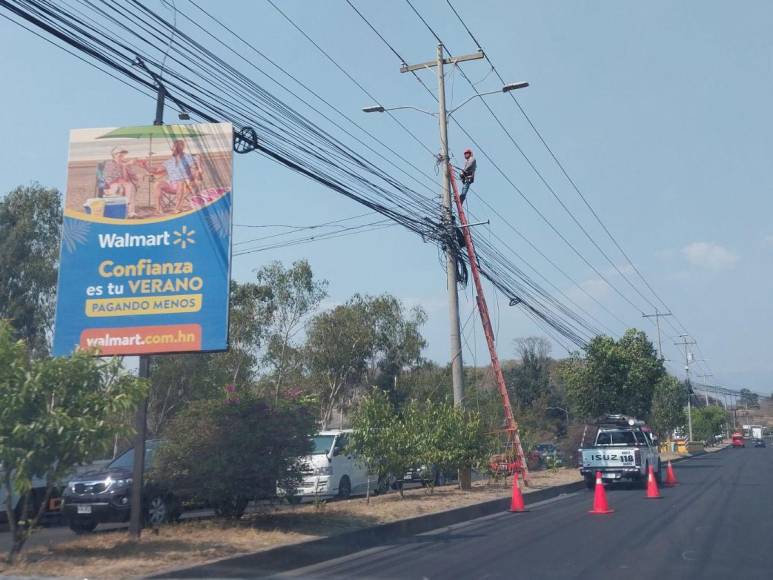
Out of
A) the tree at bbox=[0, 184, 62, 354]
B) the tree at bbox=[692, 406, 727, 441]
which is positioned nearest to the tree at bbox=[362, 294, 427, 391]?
the tree at bbox=[0, 184, 62, 354]

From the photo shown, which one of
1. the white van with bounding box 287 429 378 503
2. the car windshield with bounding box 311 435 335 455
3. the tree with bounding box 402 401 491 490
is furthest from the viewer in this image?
the car windshield with bounding box 311 435 335 455

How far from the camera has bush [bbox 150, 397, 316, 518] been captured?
12086 mm

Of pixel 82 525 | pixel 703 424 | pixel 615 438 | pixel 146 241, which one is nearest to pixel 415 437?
pixel 82 525

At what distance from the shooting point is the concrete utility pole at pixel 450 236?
2173 centimetres

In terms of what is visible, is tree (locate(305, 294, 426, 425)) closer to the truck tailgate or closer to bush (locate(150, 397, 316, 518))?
the truck tailgate

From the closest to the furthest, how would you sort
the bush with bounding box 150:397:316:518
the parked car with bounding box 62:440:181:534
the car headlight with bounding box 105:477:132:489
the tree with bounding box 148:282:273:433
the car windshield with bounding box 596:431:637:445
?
the bush with bounding box 150:397:316:518 < the parked car with bounding box 62:440:181:534 < the car headlight with bounding box 105:477:132:489 < the car windshield with bounding box 596:431:637:445 < the tree with bounding box 148:282:273:433

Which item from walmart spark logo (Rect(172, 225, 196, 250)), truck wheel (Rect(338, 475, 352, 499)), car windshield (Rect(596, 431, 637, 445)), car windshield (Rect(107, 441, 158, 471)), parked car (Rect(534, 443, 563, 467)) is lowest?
truck wheel (Rect(338, 475, 352, 499))

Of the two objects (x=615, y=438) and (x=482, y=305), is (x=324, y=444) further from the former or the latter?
(x=615, y=438)

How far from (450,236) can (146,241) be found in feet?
36.9

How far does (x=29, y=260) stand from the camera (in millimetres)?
35031

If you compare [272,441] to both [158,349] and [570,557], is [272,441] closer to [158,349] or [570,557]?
[158,349]

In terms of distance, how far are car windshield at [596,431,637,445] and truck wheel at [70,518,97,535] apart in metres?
17.7

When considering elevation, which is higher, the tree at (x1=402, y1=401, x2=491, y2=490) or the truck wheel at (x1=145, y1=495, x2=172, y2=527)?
the tree at (x1=402, y1=401, x2=491, y2=490)

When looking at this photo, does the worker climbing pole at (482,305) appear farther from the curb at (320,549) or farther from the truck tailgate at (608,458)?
the curb at (320,549)
